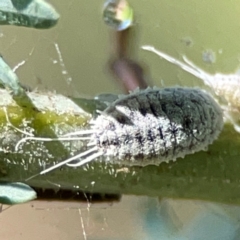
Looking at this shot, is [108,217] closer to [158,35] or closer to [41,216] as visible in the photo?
[41,216]

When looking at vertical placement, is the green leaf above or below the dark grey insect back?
above

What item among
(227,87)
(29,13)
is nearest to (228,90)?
(227,87)

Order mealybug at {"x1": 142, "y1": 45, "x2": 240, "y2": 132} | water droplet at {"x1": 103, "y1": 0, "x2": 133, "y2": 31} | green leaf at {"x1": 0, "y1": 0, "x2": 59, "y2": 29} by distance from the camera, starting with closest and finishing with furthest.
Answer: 1. green leaf at {"x1": 0, "y1": 0, "x2": 59, "y2": 29}
2. mealybug at {"x1": 142, "y1": 45, "x2": 240, "y2": 132}
3. water droplet at {"x1": 103, "y1": 0, "x2": 133, "y2": 31}

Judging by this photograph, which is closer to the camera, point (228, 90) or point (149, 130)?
point (149, 130)

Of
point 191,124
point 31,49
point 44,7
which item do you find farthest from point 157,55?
point 44,7

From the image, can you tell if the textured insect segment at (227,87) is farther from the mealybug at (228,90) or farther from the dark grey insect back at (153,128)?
the dark grey insect back at (153,128)

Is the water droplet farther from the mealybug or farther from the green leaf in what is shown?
the green leaf

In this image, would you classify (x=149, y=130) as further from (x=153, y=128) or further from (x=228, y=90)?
(x=228, y=90)

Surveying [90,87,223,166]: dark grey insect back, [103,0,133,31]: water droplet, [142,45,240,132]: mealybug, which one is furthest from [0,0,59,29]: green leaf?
[103,0,133,31]: water droplet
